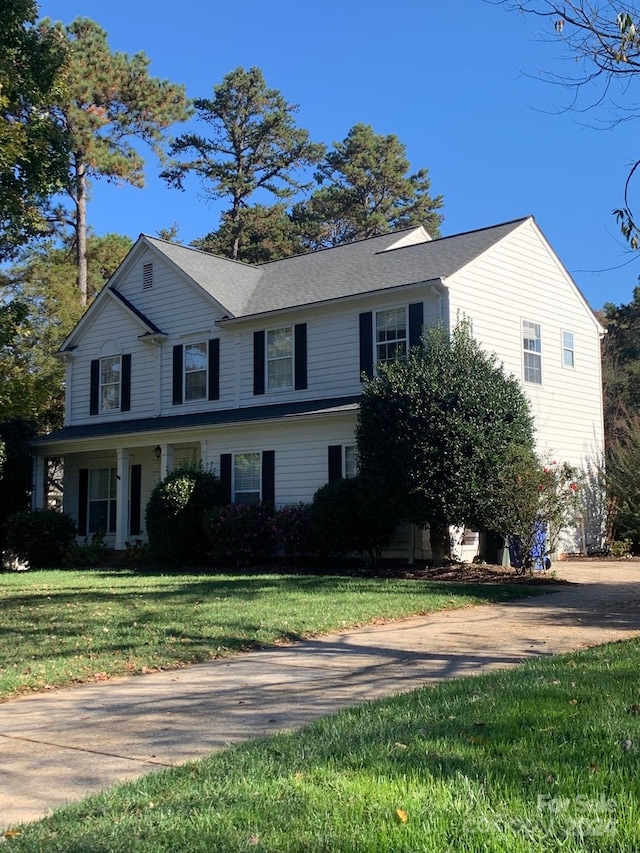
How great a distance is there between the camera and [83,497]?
2586 cm

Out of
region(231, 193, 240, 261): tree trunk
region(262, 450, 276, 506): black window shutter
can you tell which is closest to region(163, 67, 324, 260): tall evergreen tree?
region(231, 193, 240, 261): tree trunk

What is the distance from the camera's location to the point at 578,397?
23062mm

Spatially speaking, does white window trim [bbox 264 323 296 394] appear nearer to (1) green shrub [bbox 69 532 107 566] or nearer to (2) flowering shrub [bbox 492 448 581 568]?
(1) green shrub [bbox 69 532 107 566]

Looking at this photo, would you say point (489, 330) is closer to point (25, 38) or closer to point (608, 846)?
point (25, 38)

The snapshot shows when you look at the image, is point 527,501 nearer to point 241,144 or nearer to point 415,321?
point 415,321

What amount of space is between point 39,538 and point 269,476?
245 inches

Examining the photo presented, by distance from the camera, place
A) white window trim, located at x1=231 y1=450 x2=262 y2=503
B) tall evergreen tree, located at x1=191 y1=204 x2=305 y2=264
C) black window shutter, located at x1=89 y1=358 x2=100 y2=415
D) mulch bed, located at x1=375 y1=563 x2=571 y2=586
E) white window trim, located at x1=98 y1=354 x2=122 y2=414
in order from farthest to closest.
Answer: tall evergreen tree, located at x1=191 y1=204 x2=305 y2=264 < black window shutter, located at x1=89 y1=358 x2=100 y2=415 < white window trim, located at x1=98 y1=354 x2=122 y2=414 < white window trim, located at x1=231 y1=450 x2=262 y2=503 < mulch bed, located at x1=375 y1=563 x2=571 y2=586

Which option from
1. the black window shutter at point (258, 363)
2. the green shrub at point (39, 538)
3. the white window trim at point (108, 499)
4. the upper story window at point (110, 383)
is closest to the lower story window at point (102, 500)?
the white window trim at point (108, 499)

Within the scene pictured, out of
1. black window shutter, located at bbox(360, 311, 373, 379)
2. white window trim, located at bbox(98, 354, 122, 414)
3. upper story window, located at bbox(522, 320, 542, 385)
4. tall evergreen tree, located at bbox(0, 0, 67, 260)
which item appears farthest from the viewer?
white window trim, located at bbox(98, 354, 122, 414)

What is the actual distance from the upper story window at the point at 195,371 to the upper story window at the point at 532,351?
334 inches

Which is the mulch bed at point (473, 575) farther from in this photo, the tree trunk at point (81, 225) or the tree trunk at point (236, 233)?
the tree trunk at point (236, 233)

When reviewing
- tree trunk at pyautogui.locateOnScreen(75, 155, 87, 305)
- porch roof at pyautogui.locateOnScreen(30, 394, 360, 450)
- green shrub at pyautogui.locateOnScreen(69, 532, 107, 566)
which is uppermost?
tree trunk at pyautogui.locateOnScreen(75, 155, 87, 305)

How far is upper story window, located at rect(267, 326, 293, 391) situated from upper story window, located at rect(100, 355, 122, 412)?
573 centimetres

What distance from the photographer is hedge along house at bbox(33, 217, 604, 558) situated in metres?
20.0
